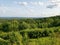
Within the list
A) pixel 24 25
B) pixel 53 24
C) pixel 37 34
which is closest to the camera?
pixel 37 34

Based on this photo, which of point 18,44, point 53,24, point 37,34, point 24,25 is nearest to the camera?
point 18,44

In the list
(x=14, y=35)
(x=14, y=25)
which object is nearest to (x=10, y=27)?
(x=14, y=25)

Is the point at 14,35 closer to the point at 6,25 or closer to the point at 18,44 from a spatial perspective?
the point at 18,44

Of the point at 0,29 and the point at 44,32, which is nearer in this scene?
the point at 44,32

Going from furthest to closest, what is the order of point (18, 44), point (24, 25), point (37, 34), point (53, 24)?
point (53, 24) < point (24, 25) < point (37, 34) < point (18, 44)

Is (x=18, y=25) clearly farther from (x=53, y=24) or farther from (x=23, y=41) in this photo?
(x=23, y=41)

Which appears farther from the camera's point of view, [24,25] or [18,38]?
[24,25]

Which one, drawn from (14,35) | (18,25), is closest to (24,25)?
(18,25)

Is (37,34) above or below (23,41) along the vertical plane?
below

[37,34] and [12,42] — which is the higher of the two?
[12,42]
